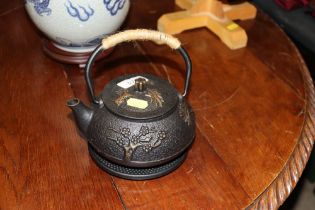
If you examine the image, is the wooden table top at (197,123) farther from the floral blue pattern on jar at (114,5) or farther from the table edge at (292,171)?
the floral blue pattern on jar at (114,5)

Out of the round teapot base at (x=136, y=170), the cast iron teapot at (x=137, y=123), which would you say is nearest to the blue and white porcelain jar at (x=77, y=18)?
the cast iron teapot at (x=137, y=123)

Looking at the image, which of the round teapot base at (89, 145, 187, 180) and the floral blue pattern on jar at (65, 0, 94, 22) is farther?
the floral blue pattern on jar at (65, 0, 94, 22)

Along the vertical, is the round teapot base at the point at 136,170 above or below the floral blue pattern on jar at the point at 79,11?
A: below

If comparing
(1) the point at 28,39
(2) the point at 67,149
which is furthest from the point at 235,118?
(1) the point at 28,39

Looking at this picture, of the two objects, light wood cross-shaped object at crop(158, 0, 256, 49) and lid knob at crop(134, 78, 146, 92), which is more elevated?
lid knob at crop(134, 78, 146, 92)

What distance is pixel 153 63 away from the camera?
103 centimetres

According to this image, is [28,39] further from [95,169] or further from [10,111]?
[95,169]

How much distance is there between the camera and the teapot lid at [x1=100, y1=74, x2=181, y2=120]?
0.68m

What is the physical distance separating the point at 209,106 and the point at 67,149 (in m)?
0.30

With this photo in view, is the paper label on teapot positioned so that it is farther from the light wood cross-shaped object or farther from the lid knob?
the light wood cross-shaped object

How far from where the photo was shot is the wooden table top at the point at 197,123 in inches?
27.9

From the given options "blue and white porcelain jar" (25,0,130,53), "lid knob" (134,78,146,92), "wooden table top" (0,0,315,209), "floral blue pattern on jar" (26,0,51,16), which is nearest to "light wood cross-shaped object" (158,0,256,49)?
"wooden table top" (0,0,315,209)

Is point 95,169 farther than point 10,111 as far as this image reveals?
No

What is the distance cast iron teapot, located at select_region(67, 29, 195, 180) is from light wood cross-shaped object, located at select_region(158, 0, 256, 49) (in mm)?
399
